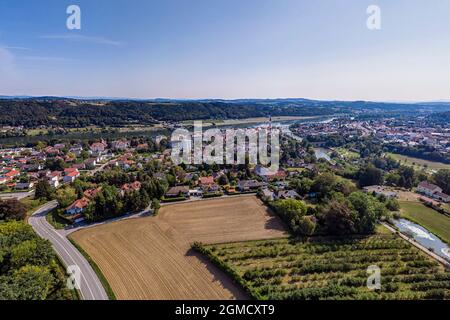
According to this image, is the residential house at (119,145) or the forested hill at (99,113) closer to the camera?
the residential house at (119,145)

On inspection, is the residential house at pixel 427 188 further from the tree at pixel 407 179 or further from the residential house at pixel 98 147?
the residential house at pixel 98 147

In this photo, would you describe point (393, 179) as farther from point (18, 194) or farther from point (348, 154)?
point (18, 194)

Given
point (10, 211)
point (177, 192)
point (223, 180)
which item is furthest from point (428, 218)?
point (10, 211)

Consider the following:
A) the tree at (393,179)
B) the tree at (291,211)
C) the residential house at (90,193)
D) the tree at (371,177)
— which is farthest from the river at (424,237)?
the residential house at (90,193)

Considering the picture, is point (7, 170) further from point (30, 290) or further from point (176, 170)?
point (30, 290)
